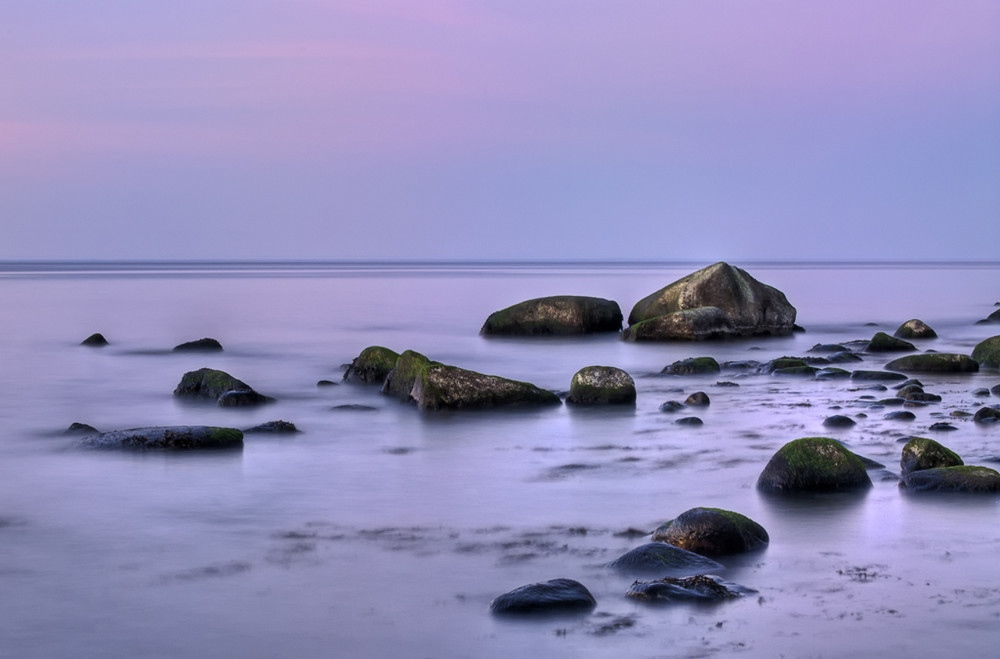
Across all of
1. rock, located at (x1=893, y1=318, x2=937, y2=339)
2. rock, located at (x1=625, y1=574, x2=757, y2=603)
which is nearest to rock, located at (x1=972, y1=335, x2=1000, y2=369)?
rock, located at (x1=893, y1=318, x2=937, y2=339)

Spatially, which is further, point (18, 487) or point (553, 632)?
point (18, 487)

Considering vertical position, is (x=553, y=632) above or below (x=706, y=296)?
below

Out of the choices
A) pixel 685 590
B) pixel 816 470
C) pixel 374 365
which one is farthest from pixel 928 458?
pixel 374 365

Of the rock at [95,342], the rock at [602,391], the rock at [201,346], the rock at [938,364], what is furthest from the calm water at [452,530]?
the rock at [95,342]

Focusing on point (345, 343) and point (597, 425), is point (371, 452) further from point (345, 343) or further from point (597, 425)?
point (345, 343)

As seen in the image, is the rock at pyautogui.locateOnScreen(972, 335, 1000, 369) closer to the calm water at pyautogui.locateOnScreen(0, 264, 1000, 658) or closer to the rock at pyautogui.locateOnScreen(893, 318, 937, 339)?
the calm water at pyautogui.locateOnScreen(0, 264, 1000, 658)

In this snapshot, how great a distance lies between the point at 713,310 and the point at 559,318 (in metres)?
4.51

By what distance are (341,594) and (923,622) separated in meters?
3.85

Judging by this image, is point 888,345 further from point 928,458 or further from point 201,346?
point 201,346

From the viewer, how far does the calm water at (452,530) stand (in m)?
6.73

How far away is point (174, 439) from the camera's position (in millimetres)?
12859

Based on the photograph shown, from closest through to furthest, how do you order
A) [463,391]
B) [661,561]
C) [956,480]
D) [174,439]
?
[661,561] → [956,480] → [174,439] → [463,391]

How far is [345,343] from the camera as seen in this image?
3003cm

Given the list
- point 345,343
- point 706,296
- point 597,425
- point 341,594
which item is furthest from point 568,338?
point 341,594
